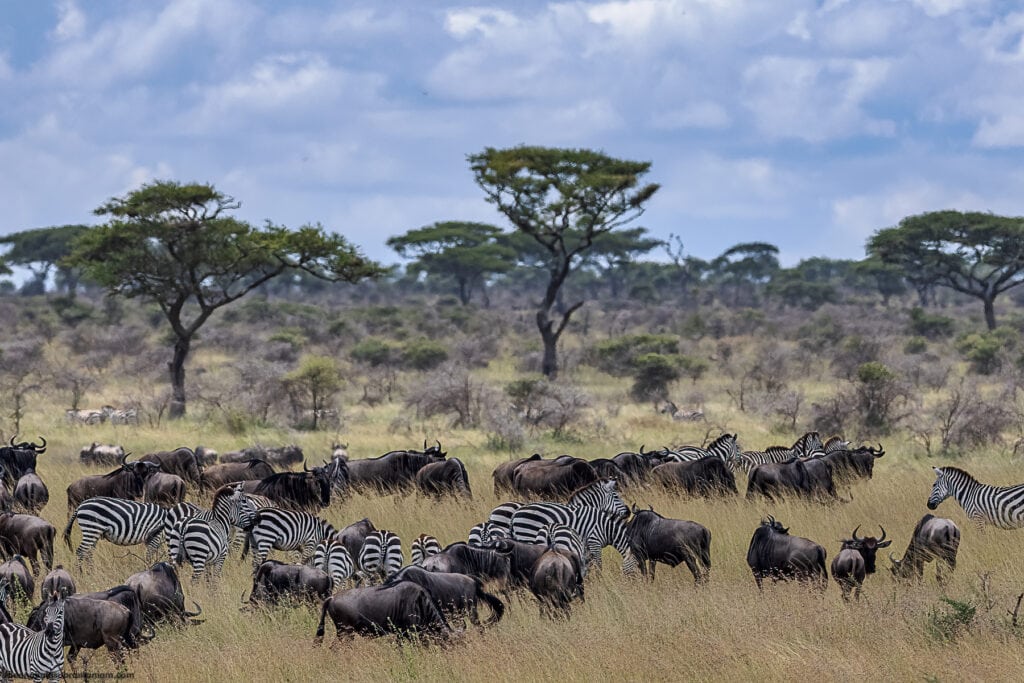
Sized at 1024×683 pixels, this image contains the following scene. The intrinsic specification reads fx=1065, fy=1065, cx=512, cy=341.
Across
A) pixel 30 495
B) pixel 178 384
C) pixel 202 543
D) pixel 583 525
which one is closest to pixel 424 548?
pixel 583 525

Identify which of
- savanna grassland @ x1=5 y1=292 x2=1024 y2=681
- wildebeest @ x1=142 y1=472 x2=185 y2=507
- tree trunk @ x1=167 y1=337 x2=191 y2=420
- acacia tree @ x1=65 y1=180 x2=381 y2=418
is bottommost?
savanna grassland @ x1=5 y1=292 x2=1024 y2=681

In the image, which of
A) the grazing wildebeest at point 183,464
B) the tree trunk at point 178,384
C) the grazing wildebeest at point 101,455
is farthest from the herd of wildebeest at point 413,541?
the tree trunk at point 178,384

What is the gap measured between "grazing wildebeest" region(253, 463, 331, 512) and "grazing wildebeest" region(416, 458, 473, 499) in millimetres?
1405

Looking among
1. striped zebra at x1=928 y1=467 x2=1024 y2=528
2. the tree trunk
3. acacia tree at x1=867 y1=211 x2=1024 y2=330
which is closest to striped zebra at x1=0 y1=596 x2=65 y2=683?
striped zebra at x1=928 y1=467 x2=1024 y2=528

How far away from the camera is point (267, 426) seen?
2422cm

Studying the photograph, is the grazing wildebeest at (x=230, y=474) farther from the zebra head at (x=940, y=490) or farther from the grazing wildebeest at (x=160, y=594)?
the zebra head at (x=940, y=490)

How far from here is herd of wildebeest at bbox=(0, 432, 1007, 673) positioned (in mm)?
8266

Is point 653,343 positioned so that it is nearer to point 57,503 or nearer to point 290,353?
point 290,353

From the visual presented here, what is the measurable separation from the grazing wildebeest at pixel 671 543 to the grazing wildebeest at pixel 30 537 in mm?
5870

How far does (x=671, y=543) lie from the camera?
33.9 feet

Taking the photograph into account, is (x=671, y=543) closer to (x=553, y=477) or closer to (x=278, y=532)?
(x=553, y=477)

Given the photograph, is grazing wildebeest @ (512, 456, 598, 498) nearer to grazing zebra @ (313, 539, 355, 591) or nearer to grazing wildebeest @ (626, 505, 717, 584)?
grazing wildebeest @ (626, 505, 717, 584)

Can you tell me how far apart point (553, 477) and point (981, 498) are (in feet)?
16.7

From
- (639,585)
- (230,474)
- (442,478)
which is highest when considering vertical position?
(230,474)
